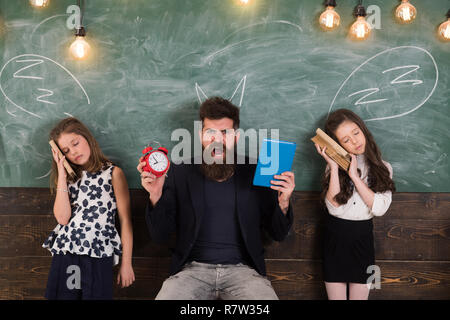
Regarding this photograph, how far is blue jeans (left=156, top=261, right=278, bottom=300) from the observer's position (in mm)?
1860

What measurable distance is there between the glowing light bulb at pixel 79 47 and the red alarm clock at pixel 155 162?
0.84 metres

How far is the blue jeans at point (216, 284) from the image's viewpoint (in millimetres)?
1860

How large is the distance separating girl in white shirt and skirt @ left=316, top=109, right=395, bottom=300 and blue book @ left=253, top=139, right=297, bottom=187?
367 millimetres

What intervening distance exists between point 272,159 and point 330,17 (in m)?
0.95

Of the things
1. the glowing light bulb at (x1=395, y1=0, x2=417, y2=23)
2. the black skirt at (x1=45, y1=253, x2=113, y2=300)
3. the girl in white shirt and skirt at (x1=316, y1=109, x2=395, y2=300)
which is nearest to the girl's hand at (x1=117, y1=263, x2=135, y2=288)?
the black skirt at (x1=45, y1=253, x2=113, y2=300)

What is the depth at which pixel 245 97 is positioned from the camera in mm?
2359

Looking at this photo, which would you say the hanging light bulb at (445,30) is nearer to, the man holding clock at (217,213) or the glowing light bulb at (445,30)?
the glowing light bulb at (445,30)

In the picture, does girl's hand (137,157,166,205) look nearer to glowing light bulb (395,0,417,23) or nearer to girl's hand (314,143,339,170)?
girl's hand (314,143,339,170)

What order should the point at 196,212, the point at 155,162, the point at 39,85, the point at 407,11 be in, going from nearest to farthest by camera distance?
the point at 155,162 < the point at 196,212 < the point at 407,11 < the point at 39,85

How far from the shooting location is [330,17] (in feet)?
7.36

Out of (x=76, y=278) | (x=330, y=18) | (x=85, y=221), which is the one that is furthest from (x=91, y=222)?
(x=330, y=18)

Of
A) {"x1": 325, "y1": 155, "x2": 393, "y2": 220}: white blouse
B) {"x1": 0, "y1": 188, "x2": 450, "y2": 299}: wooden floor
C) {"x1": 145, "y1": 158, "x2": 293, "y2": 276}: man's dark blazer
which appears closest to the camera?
{"x1": 145, "y1": 158, "x2": 293, "y2": 276}: man's dark blazer

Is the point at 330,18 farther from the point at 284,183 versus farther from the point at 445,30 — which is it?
the point at 284,183

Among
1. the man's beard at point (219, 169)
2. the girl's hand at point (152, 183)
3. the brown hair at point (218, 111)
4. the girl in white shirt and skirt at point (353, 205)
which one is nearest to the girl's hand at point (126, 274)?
the girl's hand at point (152, 183)
